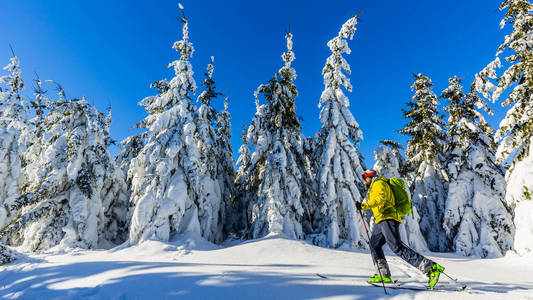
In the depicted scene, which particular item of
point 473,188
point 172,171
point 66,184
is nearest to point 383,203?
point 172,171

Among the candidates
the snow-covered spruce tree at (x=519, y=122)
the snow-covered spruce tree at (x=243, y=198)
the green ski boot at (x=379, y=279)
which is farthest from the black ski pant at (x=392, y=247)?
the snow-covered spruce tree at (x=243, y=198)

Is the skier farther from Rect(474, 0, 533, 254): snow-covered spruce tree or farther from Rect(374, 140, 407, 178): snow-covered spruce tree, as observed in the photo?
Rect(374, 140, 407, 178): snow-covered spruce tree

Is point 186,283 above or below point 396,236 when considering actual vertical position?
below

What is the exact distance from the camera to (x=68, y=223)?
41.8 feet

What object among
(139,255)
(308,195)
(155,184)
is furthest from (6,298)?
(308,195)

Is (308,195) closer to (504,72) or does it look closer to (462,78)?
(504,72)

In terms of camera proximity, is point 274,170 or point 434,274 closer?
point 434,274

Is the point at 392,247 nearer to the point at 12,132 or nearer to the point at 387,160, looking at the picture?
the point at 387,160

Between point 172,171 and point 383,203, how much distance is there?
467 inches

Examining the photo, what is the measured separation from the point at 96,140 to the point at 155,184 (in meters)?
4.83

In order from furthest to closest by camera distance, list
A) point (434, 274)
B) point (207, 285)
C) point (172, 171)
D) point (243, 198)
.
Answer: point (243, 198) → point (172, 171) → point (434, 274) → point (207, 285)

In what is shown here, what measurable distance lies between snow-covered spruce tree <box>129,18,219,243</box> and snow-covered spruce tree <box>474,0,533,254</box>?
13.6 m

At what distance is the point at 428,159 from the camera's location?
1666 cm

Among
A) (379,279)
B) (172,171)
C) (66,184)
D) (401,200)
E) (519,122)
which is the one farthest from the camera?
(172,171)
